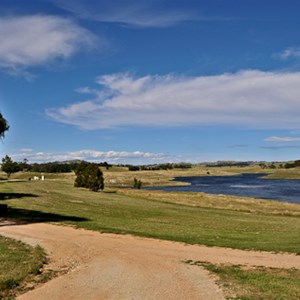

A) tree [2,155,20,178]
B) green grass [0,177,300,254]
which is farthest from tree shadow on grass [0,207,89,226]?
tree [2,155,20,178]

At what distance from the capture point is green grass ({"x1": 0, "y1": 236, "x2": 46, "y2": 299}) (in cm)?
1068

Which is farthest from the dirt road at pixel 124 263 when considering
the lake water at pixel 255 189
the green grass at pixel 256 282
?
the lake water at pixel 255 189

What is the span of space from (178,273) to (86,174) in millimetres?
51108

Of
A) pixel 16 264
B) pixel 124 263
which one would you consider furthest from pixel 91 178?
pixel 16 264

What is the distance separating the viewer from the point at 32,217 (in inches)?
1029

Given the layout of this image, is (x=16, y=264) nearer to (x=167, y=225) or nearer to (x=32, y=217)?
(x=32, y=217)

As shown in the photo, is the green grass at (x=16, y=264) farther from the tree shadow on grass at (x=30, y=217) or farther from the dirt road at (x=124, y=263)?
the tree shadow on grass at (x=30, y=217)

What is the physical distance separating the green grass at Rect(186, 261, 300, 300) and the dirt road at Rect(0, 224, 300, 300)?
1.43 feet

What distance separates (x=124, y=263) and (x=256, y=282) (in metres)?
4.49

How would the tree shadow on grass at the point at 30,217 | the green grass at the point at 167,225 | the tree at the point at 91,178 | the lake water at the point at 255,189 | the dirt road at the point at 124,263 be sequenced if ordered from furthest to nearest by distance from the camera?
the lake water at the point at 255,189, the tree at the point at 91,178, the tree shadow on grass at the point at 30,217, the green grass at the point at 167,225, the dirt road at the point at 124,263

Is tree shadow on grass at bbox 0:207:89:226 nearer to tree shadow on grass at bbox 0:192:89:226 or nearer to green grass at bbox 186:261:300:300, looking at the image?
tree shadow on grass at bbox 0:192:89:226

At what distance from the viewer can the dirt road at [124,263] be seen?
10.5 meters

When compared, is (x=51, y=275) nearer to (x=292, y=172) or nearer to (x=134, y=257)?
(x=134, y=257)

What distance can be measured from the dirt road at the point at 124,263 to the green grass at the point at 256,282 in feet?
1.43
